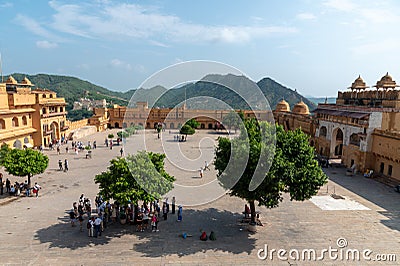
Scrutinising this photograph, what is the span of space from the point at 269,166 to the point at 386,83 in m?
31.6

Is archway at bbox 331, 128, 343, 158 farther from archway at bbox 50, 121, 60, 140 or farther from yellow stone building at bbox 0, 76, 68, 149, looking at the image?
archway at bbox 50, 121, 60, 140

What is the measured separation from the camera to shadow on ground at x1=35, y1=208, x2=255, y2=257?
1320cm

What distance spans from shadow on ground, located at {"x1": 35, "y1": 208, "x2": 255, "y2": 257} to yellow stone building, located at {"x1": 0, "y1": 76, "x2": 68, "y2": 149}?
21960 mm

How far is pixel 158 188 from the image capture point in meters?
14.3

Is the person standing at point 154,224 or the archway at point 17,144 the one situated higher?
the archway at point 17,144

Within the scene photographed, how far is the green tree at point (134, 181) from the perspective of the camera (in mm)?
13734

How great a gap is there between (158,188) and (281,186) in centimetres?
608

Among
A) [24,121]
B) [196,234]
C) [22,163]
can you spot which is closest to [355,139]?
[196,234]

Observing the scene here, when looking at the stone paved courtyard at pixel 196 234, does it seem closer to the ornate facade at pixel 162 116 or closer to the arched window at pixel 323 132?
the arched window at pixel 323 132

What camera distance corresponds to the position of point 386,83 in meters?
35.5

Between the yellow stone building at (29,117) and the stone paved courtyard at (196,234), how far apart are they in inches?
653

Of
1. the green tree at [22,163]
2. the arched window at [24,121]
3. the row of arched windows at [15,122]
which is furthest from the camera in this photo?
the arched window at [24,121]

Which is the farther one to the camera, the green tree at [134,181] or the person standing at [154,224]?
the person standing at [154,224]

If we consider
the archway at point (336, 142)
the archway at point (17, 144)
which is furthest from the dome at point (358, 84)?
the archway at point (17, 144)
